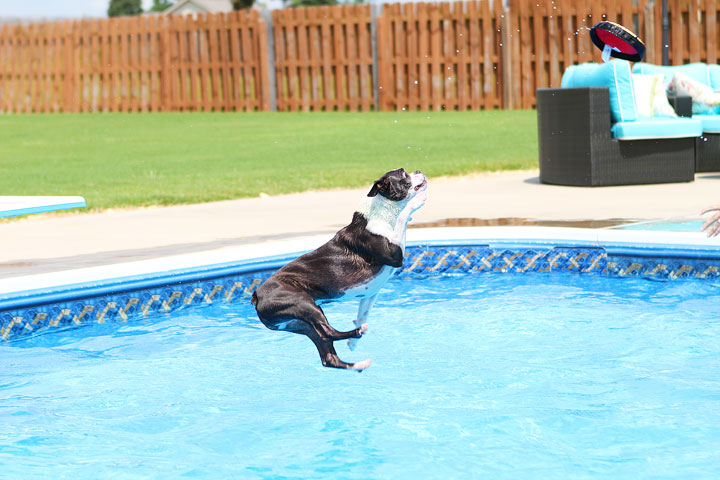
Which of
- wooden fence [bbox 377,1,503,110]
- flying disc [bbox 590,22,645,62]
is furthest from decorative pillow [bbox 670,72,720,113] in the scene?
wooden fence [bbox 377,1,503,110]

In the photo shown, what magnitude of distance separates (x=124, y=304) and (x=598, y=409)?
2392 mm

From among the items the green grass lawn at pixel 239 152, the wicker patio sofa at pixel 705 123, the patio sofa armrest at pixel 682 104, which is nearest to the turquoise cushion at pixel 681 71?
the wicker patio sofa at pixel 705 123

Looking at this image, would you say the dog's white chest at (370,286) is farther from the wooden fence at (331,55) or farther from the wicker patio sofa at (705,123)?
the wooden fence at (331,55)

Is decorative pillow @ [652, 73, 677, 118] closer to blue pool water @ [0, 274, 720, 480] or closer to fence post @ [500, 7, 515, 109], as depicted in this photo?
blue pool water @ [0, 274, 720, 480]

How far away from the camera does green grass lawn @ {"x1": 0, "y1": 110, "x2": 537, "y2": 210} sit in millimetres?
9438

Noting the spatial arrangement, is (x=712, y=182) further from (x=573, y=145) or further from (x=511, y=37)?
(x=511, y=37)

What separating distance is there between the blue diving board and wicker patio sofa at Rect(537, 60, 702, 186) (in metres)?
5.07

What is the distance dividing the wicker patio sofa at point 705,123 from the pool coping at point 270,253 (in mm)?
4288

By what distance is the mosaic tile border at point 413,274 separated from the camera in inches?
190

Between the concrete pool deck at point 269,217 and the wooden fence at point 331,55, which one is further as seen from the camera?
the wooden fence at point 331,55

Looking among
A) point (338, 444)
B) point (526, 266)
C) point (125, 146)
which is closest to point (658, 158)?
point (526, 266)

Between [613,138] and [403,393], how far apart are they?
5.46m

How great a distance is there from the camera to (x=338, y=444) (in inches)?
142

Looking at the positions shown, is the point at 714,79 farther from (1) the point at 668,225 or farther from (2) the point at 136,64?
(2) the point at 136,64
